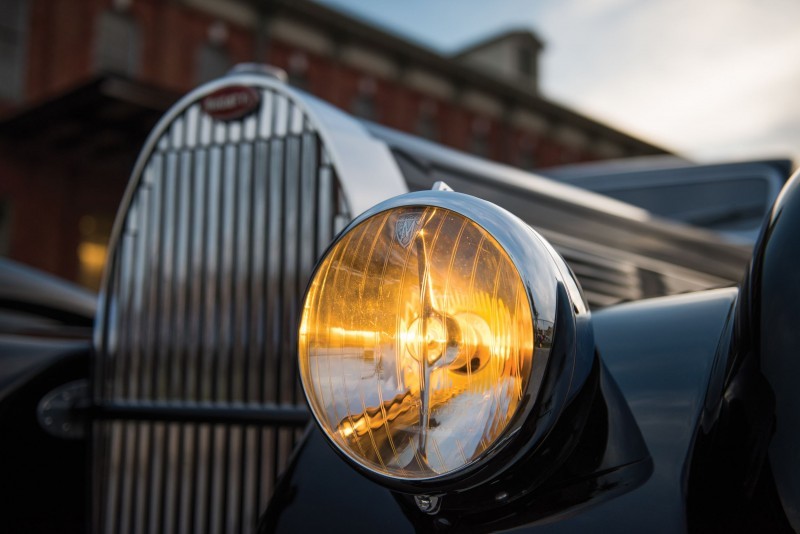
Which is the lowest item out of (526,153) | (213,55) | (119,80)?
(119,80)

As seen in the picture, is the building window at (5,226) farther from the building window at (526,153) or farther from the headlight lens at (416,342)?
the headlight lens at (416,342)

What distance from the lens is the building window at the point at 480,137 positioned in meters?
18.5

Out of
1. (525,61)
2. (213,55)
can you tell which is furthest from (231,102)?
(525,61)

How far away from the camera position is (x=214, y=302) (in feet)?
4.76

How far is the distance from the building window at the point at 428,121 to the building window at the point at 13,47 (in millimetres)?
8544

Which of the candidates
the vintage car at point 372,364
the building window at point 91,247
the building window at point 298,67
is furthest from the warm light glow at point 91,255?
the vintage car at point 372,364

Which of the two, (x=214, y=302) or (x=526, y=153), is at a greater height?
(x=526, y=153)

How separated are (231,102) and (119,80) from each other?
9.25 metres

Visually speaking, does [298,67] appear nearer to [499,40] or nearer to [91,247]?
[91,247]

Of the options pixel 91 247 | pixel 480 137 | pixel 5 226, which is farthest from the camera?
pixel 480 137

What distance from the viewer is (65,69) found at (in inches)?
493

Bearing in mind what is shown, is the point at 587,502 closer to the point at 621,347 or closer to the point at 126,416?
the point at 621,347

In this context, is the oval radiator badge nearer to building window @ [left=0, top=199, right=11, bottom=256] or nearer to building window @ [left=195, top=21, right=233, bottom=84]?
building window @ [left=0, top=199, right=11, bottom=256]

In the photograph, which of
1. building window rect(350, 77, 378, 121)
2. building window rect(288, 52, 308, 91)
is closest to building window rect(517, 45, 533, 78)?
building window rect(350, 77, 378, 121)
